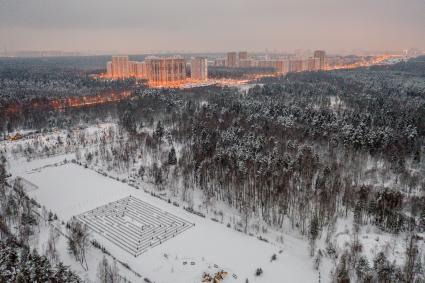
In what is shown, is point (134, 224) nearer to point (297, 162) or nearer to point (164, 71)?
point (297, 162)

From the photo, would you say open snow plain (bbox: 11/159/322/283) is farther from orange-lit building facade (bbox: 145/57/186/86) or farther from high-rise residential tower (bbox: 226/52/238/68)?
high-rise residential tower (bbox: 226/52/238/68)

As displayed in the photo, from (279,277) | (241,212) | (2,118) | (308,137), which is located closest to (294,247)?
(279,277)

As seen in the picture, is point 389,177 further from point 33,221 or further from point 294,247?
point 33,221

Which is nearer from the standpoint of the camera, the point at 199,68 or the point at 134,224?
the point at 134,224

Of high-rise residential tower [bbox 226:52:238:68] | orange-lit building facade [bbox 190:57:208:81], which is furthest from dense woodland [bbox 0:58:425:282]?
high-rise residential tower [bbox 226:52:238:68]

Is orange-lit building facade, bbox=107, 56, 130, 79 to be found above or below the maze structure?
above

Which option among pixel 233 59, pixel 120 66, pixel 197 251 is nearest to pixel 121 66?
pixel 120 66
